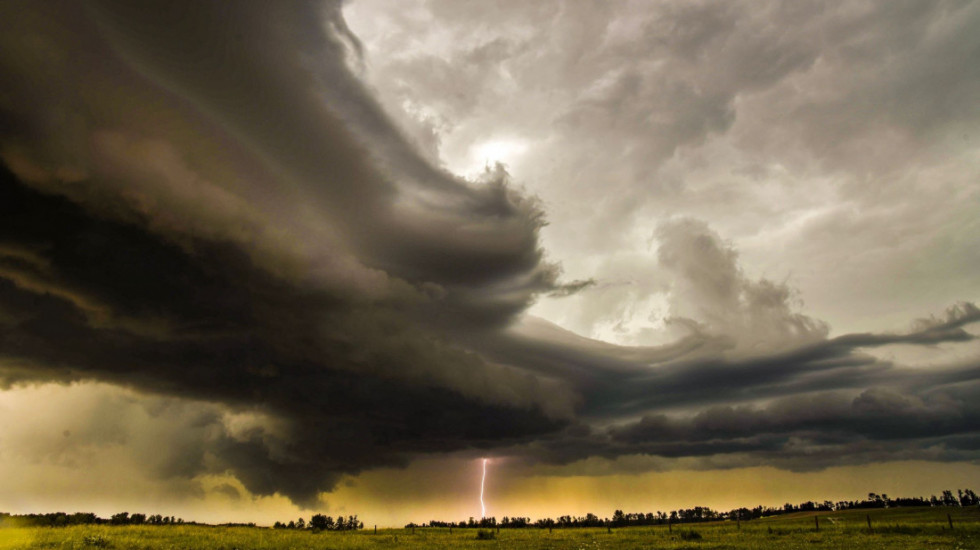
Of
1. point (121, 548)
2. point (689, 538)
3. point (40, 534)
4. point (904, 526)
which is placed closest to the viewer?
point (121, 548)

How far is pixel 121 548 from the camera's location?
159 ft

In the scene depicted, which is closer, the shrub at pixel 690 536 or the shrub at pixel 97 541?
the shrub at pixel 97 541

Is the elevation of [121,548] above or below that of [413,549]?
above

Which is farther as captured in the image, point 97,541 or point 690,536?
point 690,536

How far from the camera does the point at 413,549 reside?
64500mm

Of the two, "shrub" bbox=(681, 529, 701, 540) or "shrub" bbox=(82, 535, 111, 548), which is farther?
"shrub" bbox=(681, 529, 701, 540)

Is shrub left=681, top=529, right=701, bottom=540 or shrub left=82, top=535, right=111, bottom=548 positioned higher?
shrub left=82, top=535, right=111, bottom=548

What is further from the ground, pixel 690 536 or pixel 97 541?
pixel 97 541

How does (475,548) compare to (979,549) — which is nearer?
(979,549)

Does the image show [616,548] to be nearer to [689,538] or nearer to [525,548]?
[525,548]

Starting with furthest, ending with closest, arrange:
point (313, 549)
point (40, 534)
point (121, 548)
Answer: point (313, 549), point (40, 534), point (121, 548)

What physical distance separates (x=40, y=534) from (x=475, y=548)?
45.5 meters

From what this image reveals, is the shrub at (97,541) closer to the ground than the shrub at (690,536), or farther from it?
farther from it

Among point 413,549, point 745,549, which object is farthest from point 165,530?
point 745,549
